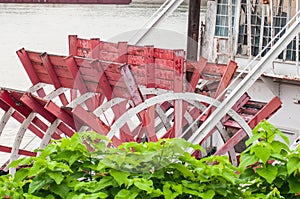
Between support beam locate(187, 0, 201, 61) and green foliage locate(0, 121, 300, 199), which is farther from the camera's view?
support beam locate(187, 0, 201, 61)

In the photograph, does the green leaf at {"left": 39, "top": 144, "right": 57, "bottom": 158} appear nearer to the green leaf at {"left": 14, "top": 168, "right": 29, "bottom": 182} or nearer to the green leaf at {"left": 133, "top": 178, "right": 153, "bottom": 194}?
the green leaf at {"left": 14, "top": 168, "right": 29, "bottom": 182}

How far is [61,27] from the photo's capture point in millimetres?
27391

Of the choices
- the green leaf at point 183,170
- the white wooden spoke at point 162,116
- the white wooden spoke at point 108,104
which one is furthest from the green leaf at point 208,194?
the white wooden spoke at point 162,116

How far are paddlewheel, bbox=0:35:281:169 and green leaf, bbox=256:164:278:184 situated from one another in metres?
2.59

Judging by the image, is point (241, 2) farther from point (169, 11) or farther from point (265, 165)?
point (265, 165)

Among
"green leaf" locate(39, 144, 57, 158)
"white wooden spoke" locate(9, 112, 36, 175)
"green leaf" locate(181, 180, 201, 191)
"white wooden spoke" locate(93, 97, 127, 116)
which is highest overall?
"green leaf" locate(39, 144, 57, 158)

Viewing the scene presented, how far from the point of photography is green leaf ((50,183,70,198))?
3033 millimetres

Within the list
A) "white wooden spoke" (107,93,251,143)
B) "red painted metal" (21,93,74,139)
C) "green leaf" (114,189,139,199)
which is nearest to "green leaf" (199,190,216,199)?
"green leaf" (114,189,139,199)

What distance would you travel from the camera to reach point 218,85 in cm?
668

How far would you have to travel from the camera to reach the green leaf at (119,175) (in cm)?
297

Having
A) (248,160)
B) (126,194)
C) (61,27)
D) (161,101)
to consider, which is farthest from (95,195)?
(61,27)

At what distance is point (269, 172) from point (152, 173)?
0.43 m

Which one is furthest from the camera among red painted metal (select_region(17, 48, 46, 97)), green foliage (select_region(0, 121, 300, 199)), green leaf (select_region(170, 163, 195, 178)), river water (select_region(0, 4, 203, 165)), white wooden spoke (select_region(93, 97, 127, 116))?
river water (select_region(0, 4, 203, 165))

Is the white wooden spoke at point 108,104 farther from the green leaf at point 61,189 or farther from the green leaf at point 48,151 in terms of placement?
the green leaf at point 61,189
